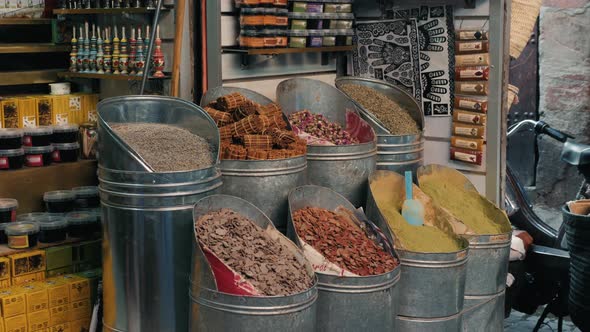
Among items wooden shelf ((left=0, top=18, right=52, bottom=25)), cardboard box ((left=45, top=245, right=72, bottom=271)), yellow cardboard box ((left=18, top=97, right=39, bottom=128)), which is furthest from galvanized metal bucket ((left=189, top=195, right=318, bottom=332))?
wooden shelf ((left=0, top=18, right=52, bottom=25))

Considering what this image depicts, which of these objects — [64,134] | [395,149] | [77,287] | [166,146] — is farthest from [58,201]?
[395,149]

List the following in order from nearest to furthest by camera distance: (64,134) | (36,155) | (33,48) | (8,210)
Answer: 1. (8,210)
2. (36,155)
3. (64,134)
4. (33,48)

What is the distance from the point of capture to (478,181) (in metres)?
4.81

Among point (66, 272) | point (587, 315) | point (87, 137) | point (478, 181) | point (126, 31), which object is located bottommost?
point (587, 315)

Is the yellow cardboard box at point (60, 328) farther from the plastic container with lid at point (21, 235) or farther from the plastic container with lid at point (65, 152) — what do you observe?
the plastic container with lid at point (65, 152)

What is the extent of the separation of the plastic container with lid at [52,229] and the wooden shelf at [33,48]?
1101 mm

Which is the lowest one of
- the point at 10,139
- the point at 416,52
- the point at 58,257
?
the point at 58,257

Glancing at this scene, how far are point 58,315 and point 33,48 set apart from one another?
1621 millimetres

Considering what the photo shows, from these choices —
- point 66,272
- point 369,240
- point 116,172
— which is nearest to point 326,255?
point 369,240

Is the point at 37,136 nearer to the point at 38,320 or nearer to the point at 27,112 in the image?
the point at 27,112

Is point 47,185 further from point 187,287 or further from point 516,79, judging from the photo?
point 516,79

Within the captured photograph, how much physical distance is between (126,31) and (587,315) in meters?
2.74

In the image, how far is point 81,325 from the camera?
13.0 feet

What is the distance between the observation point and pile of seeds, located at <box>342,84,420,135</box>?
4.49m
